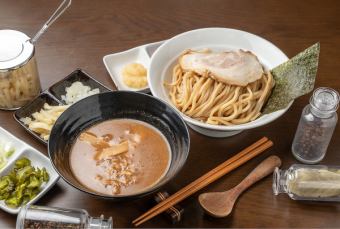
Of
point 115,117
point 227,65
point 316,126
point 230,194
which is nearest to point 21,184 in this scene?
point 115,117

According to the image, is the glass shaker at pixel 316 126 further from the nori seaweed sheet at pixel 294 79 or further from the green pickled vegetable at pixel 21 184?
the green pickled vegetable at pixel 21 184

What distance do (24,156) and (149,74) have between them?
479mm

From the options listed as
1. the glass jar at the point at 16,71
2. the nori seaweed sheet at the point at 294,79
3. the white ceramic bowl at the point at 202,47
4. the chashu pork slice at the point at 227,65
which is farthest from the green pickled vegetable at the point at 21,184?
the nori seaweed sheet at the point at 294,79

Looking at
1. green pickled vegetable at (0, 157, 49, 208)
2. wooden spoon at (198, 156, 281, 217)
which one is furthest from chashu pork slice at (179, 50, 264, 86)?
green pickled vegetable at (0, 157, 49, 208)

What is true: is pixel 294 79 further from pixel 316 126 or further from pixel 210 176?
pixel 210 176

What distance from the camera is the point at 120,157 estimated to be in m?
1.53

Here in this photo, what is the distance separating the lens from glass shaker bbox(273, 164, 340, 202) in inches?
60.4

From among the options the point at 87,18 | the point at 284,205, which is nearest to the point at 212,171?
the point at 284,205

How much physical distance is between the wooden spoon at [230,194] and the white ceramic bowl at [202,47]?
0.50 ft

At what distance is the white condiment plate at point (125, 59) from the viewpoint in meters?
Result: 1.91

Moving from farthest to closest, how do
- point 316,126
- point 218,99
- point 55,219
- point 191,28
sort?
1. point 191,28
2. point 218,99
3. point 316,126
4. point 55,219

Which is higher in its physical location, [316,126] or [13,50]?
[13,50]

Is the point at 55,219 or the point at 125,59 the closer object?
the point at 55,219

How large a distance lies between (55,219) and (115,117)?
0.39 meters
